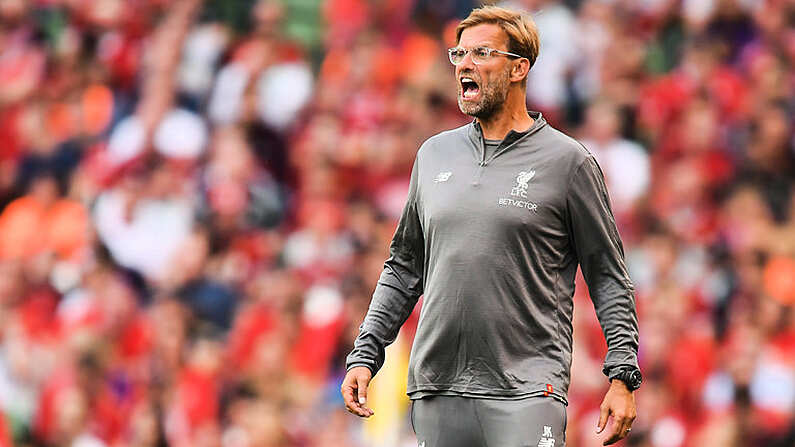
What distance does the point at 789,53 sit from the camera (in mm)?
8969

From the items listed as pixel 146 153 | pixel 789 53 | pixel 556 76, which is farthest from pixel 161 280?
pixel 789 53

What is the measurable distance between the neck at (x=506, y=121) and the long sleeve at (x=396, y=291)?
0.29 m

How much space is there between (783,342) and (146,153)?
4.93m

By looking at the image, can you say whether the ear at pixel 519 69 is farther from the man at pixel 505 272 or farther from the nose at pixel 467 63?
the nose at pixel 467 63

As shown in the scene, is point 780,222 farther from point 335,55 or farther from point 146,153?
point 146,153

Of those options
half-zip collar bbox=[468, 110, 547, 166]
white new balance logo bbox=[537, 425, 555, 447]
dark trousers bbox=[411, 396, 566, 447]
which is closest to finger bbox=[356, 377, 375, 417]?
dark trousers bbox=[411, 396, 566, 447]

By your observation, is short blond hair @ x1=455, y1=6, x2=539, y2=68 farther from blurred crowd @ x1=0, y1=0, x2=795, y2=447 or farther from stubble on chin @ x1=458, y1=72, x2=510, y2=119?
blurred crowd @ x1=0, y1=0, x2=795, y2=447

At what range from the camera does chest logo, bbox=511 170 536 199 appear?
13.2 feet

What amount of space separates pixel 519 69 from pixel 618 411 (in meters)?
1.11

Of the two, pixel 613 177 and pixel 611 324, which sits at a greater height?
pixel 613 177

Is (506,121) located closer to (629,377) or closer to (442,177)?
(442,177)

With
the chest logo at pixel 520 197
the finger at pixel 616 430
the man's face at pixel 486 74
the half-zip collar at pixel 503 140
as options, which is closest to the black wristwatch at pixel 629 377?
the finger at pixel 616 430

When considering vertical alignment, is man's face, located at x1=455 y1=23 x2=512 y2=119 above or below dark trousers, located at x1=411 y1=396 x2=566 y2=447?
above

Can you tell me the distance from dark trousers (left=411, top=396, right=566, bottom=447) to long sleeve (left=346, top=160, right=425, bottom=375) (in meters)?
0.33
